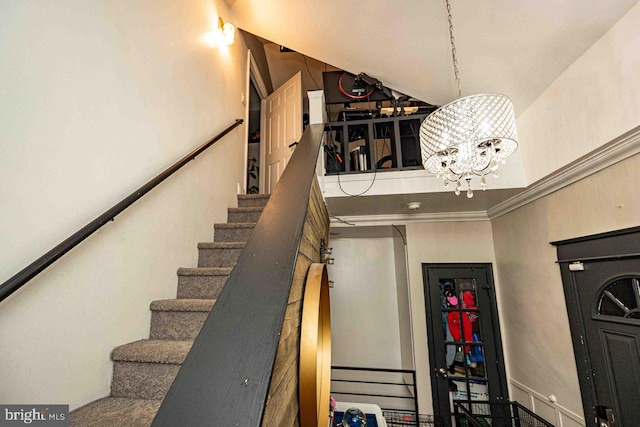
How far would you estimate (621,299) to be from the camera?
72.8 inches

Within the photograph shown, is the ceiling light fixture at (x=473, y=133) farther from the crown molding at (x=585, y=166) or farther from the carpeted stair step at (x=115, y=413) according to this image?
the carpeted stair step at (x=115, y=413)

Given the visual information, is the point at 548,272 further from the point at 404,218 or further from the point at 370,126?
the point at 370,126

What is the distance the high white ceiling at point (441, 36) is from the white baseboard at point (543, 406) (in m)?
2.55

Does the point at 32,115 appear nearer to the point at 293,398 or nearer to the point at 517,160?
the point at 293,398

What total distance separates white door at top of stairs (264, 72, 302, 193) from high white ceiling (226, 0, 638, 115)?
0.66 metres

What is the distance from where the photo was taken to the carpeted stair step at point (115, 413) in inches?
39.7

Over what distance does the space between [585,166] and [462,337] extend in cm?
227

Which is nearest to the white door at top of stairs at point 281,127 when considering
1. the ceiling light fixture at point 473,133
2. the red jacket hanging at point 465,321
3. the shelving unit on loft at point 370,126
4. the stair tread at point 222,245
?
the shelving unit on loft at point 370,126

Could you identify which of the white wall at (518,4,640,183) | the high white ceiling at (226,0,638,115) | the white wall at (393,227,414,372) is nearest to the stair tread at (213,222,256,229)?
the high white ceiling at (226,0,638,115)

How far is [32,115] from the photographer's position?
1.02 meters

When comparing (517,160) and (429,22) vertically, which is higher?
(429,22)

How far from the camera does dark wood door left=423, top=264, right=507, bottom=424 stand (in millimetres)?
3291

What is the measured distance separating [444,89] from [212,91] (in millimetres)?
2227

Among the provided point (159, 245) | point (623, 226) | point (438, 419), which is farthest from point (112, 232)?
point (438, 419)
